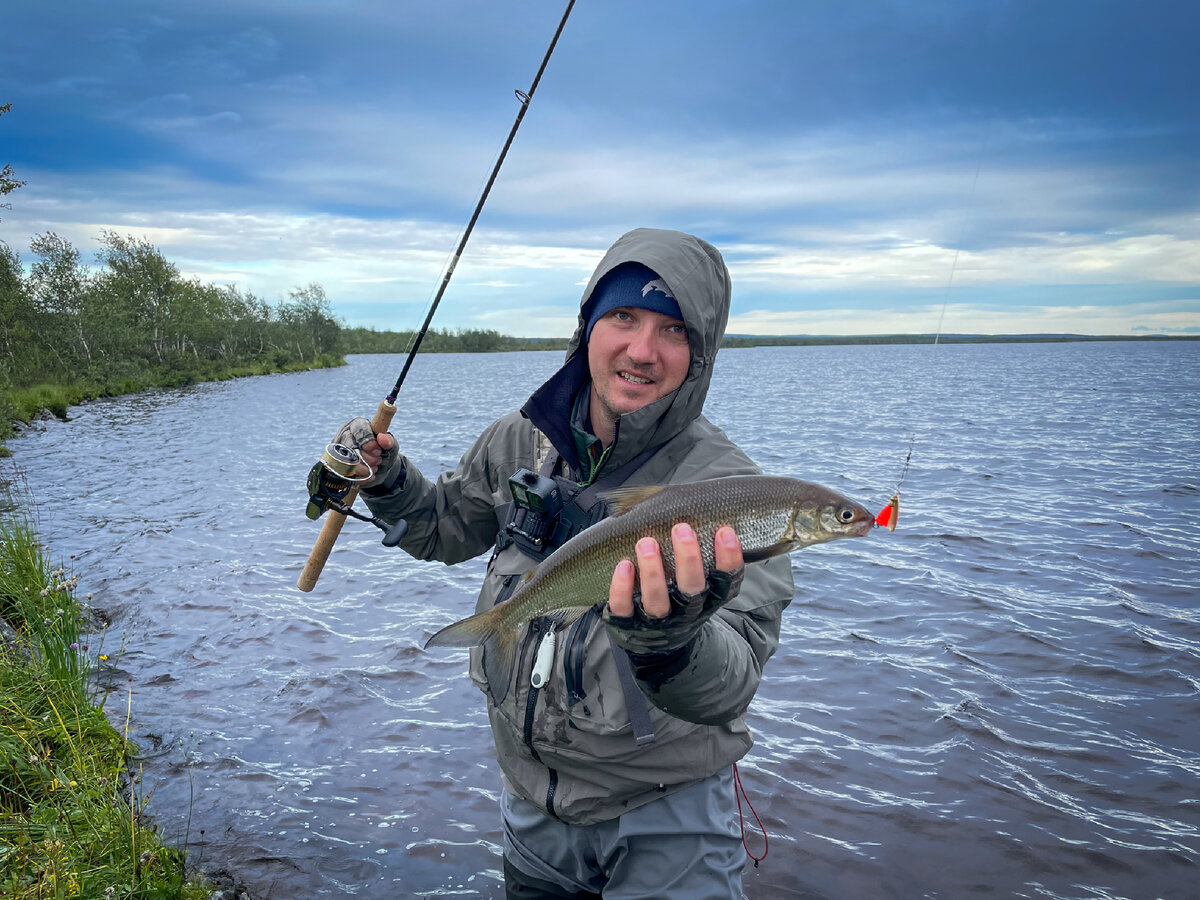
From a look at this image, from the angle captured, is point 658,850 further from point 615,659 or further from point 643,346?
point 643,346

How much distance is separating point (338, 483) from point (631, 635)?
2088 mm

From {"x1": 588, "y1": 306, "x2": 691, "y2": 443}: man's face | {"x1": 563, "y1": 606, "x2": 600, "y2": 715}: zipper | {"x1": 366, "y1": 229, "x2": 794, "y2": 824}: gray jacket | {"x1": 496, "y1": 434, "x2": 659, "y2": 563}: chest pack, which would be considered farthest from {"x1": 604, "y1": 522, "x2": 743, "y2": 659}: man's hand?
{"x1": 588, "y1": 306, "x2": 691, "y2": 443}: man's face

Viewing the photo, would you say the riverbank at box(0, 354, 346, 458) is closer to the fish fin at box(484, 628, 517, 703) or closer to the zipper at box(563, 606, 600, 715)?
the fish fin at box(484, 628, 517, 703)

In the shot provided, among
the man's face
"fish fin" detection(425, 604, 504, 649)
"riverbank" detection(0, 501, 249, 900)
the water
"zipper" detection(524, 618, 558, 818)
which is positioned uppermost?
the man's face

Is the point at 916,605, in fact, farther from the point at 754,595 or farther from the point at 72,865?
the point at 72,865

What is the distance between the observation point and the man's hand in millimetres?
2293

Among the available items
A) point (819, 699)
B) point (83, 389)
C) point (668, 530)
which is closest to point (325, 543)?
point (668, 530)

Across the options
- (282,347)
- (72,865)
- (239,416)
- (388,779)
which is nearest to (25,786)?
(72,865)

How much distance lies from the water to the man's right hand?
305cm

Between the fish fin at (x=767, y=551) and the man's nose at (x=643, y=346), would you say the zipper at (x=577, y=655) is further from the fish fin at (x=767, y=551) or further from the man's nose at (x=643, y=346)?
the man's nose at (x=643, y=346)

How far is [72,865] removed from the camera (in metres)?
3.72

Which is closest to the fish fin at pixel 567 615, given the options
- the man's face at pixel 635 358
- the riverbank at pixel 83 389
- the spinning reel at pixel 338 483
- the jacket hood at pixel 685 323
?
the jacket hood at pixel 685 323

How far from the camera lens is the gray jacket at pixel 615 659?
8.75ft

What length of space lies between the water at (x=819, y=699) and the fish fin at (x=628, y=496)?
3673 mm
